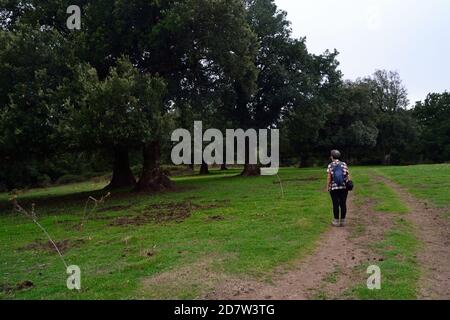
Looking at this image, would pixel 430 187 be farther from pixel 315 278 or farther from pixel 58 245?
pixel 58 245

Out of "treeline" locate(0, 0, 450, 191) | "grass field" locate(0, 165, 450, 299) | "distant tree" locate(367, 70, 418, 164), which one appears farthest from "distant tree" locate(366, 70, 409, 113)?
"grass field" locate(0, 165, 450, 299)

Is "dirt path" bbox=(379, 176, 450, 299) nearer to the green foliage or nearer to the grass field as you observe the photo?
the grass field

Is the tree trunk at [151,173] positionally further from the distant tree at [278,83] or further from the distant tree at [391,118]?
the distant tree at [391,118]

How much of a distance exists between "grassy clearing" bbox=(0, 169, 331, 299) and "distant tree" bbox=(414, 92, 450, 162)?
68.1 meters

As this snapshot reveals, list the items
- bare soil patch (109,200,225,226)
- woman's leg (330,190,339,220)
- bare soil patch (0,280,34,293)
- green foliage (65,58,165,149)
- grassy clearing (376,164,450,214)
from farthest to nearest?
1. green foliage (65,58,165,149)
2. grassy clearing (376,164,450,214)
3. bare soil patch (109,200,225,226)
4. woman's leg (330,190,339,220)
5. bare soil patch (0,280,34,293)

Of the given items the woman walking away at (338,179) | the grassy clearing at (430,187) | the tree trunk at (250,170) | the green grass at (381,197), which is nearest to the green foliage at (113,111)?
the green grass at (381,197)

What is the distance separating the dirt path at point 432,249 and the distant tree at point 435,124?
227ft

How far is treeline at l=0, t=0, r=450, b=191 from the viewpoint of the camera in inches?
938

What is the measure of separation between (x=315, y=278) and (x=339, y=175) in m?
5.93

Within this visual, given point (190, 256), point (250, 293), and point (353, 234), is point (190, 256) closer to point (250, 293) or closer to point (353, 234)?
point (250, 293)

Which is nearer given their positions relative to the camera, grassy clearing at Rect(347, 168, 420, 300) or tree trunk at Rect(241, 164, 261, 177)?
grassy clearing at Rect(347, 168, 420, 300)

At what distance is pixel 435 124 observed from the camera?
3482 inches

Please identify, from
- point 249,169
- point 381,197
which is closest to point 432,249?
point 381,197

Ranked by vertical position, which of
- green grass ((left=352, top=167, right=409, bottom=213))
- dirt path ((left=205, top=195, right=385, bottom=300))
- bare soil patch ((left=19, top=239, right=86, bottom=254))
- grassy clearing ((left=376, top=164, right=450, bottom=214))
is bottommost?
bare soil patch ((left=19, top=239, right=86, bottom=254))
